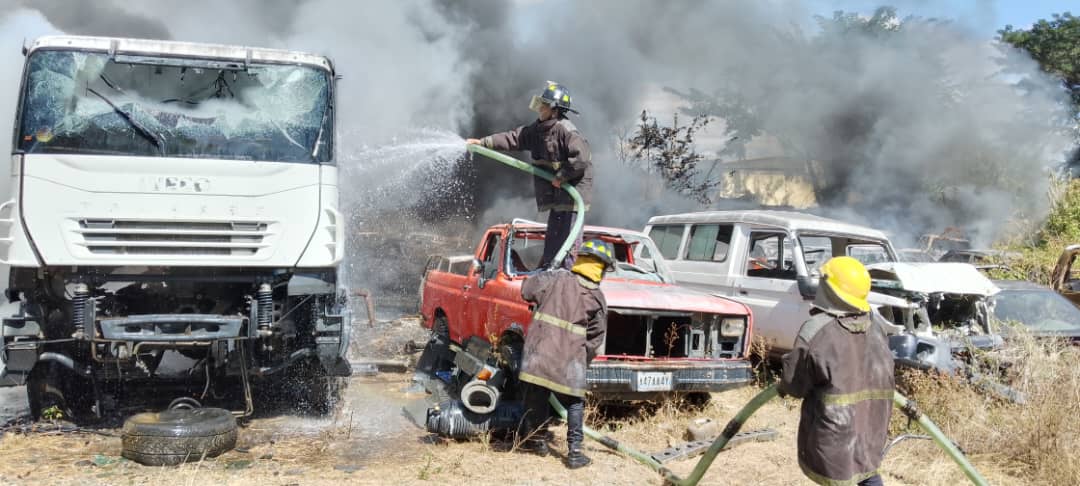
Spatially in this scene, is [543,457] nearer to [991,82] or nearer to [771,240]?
[771,240]

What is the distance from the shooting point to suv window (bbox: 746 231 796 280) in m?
8.56

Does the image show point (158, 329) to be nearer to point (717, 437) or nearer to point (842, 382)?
point (717, 437)

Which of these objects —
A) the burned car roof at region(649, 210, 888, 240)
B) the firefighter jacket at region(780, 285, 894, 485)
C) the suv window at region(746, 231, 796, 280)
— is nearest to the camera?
the firefighter jacket at region(780, 285, 894, 485)

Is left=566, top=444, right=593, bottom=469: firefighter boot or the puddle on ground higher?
left=566, top=444, right=593, bottom=469: firefighter boot

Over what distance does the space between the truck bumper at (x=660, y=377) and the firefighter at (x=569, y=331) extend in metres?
0.41

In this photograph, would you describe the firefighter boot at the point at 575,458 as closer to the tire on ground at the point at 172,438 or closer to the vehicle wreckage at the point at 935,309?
the tire on ground at the point at 172,438

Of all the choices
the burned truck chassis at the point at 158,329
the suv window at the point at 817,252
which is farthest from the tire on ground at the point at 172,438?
the suv window at the point at 817,252

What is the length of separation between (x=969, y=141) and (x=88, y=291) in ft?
66.2

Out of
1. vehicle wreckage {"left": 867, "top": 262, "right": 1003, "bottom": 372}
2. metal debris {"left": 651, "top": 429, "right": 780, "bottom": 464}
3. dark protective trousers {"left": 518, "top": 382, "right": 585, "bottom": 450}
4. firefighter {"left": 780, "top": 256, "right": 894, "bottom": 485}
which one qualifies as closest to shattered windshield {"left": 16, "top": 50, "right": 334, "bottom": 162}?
dark protective trousers {"left": 518, "top": 382, "right": 585, "bottom": 450}

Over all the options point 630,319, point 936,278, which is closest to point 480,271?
point 630,319

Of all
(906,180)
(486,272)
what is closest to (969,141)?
(906,180)

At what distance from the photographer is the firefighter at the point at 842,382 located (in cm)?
352

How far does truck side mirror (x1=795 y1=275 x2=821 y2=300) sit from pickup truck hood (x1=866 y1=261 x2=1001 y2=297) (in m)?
0.52

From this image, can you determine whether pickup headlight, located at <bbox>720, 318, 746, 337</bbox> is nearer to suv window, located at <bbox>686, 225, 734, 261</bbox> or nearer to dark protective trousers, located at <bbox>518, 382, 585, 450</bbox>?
dark protective trousers, located at <bbox>518, 382, 585, 450</bbox>
